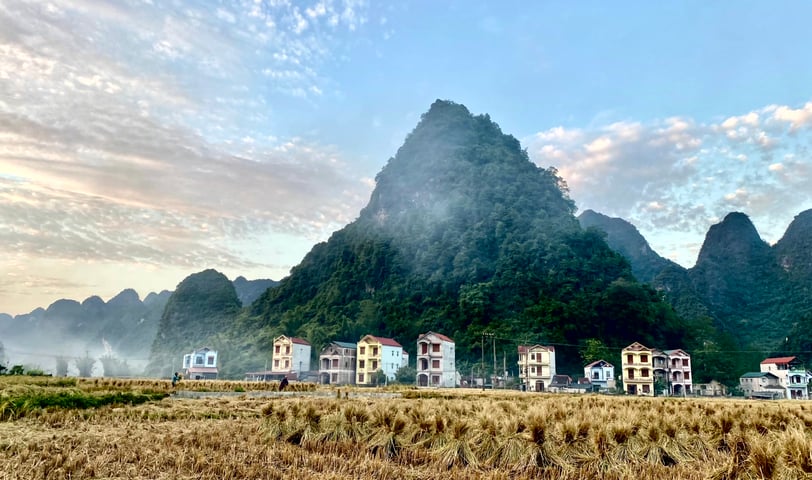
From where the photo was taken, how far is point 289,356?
229ft

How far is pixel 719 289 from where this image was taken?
396ft

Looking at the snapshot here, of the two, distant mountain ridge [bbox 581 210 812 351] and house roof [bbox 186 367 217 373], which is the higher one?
distant mountain ridge [bbox 581 210 812 351]

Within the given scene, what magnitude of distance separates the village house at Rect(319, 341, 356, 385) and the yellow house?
33.2 meters

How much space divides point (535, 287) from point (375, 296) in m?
30.1

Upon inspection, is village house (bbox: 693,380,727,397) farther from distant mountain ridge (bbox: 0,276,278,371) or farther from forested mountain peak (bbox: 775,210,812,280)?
distant mountain ridge (bbox: 0,276,278,371)

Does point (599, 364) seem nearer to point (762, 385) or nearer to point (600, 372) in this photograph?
point (600, 372)

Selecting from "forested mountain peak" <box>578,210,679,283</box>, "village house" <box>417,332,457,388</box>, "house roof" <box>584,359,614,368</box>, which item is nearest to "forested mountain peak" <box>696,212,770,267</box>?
"forested mountain peak" <box>578,210,679,283</box>

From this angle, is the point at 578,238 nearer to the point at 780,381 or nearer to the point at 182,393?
the point at 780,381

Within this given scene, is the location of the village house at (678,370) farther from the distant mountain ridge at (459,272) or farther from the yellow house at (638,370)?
the distant mountain ridge at (459,272)

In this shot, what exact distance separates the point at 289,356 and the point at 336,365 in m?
6.35

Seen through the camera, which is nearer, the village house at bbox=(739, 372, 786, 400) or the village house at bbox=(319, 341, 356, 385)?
the village house at bbox=(739, 372, 786, 400)

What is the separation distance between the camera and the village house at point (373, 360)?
6506 cm

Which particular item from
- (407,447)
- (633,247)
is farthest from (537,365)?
(633,247)

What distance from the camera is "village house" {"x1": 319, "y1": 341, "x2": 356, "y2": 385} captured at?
68438 millimetres
